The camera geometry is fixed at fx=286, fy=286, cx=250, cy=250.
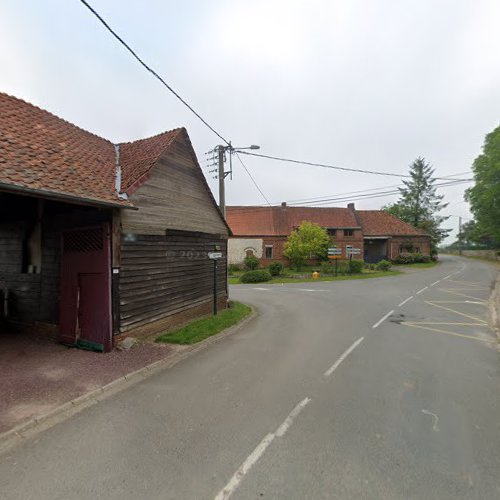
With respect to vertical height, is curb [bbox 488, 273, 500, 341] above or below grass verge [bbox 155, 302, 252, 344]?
below

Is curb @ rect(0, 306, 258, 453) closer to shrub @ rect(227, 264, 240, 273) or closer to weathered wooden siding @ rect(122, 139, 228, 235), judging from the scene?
weathered wooden siding @ rect(122, 139, 228, 235)

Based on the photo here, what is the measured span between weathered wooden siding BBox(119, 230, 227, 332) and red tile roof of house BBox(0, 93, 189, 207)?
1620 millimetres

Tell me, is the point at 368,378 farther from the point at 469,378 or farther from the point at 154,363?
the point at 154,363

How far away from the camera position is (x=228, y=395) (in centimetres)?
514

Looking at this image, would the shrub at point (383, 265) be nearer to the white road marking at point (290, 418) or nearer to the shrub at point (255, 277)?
the shrub at point (255, 277)

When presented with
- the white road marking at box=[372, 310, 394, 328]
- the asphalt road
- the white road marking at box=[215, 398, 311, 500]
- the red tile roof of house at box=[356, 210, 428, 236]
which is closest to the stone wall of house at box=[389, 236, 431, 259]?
the red tile roof of house at box=[356, 210, 428, 236]

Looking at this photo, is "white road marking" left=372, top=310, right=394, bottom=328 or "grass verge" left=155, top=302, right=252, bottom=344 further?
"white road marking" left=372, top=310, right=394, bottom=328

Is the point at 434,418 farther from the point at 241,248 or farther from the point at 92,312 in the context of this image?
the point at 241,248

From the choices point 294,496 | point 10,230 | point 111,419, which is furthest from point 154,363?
point 10,230

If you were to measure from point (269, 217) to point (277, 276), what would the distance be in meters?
12.9

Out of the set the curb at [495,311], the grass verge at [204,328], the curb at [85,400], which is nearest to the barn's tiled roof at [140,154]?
the grass verge at [204,328]

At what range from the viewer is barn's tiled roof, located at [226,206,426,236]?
3900 cm

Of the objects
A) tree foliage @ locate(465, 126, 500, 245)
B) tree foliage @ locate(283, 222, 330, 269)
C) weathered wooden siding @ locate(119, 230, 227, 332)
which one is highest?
tree foliage @ locate(465, 126, 500, 245)

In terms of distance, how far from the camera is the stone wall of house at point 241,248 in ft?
123
